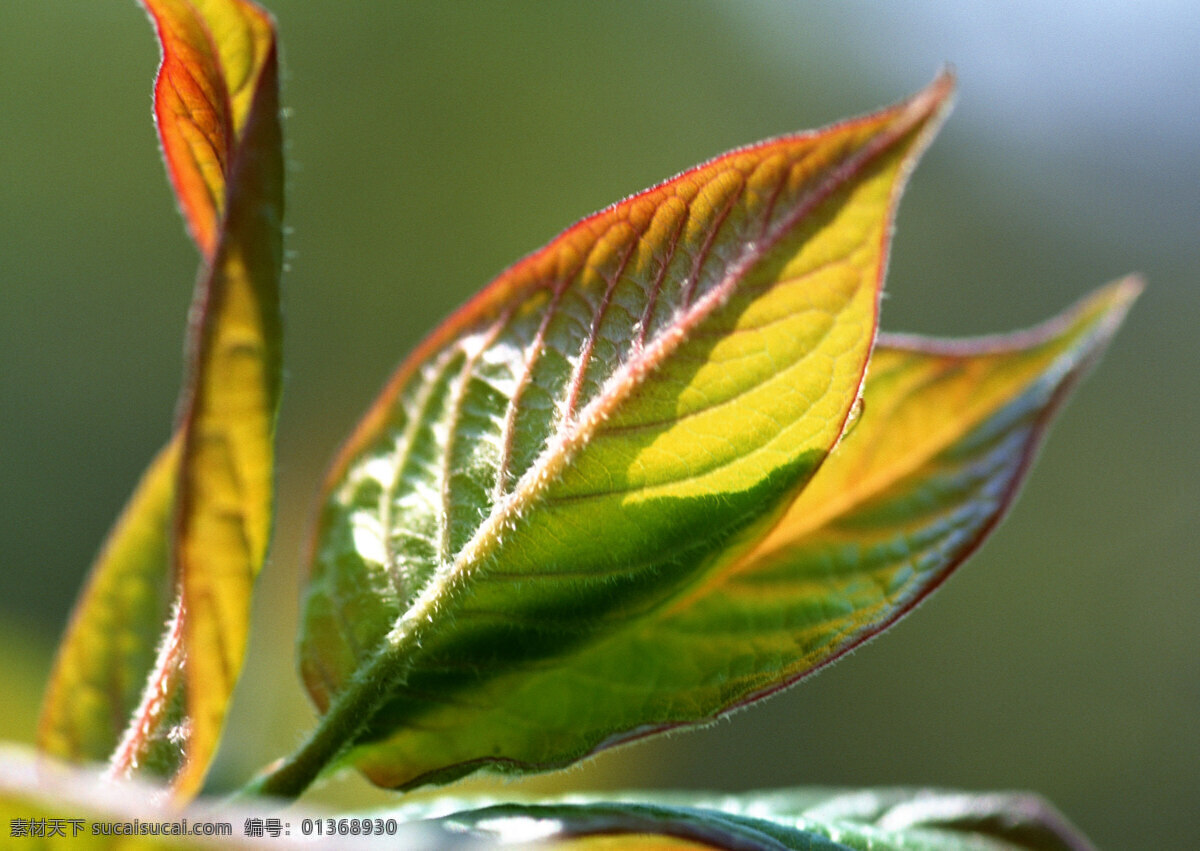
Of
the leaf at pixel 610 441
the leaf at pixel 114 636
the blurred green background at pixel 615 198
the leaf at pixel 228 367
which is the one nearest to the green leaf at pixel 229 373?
the leaf at pixel 228 367

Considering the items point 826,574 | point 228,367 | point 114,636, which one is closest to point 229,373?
point 228,367

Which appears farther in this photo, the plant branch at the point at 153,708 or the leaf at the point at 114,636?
the leaf at the point at 114,636

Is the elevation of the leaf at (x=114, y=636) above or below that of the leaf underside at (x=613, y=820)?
below

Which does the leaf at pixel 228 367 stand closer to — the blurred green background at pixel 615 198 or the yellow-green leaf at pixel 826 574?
the yellow-green leaf at pixel 826 574

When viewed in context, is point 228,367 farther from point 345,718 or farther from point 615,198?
point 615,198

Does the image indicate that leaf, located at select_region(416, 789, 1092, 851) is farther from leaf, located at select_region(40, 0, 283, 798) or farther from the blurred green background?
the blurred green background

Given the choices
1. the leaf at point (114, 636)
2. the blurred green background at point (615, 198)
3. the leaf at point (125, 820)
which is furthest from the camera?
the blurred green background at point (615, 198)

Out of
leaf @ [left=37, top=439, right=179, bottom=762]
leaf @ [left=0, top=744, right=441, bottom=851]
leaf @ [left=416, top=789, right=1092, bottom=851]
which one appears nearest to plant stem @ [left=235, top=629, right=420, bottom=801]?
leaf @ [left=416, top=789, right=1092, bottom=851]
